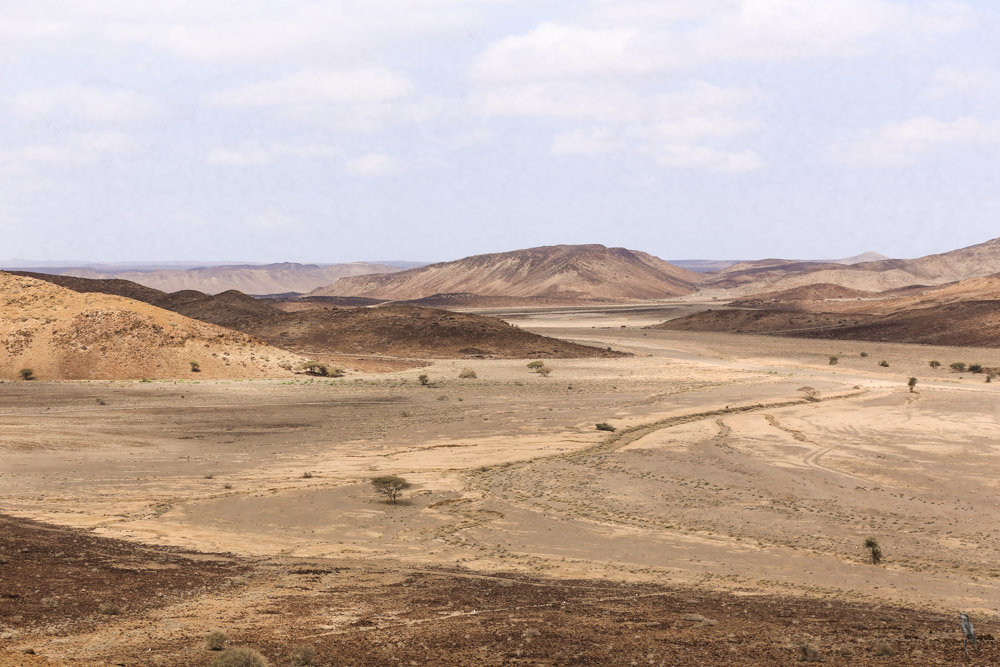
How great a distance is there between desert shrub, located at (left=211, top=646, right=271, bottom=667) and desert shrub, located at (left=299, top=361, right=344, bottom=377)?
34.0 m

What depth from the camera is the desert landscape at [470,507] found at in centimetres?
950

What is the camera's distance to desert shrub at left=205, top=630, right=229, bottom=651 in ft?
28.7

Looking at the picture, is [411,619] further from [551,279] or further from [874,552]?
[551,279]

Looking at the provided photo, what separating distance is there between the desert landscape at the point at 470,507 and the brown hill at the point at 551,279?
4759 inches

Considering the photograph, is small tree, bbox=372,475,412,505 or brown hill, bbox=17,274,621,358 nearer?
small tree, bbox=372,475,412,505

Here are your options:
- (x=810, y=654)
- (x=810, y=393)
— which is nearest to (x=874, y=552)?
(x=810, y=654)

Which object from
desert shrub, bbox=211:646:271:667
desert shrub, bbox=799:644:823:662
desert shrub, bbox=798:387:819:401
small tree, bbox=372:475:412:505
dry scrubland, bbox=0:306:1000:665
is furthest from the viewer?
desert shrub, bbox=798:387:819:401

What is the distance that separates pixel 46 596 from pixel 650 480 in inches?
507

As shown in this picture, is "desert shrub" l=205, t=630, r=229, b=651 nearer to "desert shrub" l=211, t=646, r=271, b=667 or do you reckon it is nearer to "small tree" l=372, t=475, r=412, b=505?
"desert shrub" l=211, t=646, r=271, b=667

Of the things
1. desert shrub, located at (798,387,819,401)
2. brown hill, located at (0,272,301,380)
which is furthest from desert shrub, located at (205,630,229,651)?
brown hill, located at (0,272,301,380)

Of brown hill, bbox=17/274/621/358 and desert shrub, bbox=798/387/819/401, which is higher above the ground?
brown hill, bbox=17/274/621/358

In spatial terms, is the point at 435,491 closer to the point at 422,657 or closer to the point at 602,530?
the point at 602,530

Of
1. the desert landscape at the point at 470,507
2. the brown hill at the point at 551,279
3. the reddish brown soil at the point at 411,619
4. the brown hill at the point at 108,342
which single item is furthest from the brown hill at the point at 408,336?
the brown hill at the point at 551,279

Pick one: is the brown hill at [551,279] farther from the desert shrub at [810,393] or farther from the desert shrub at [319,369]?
the desert shrub at [810,393]
